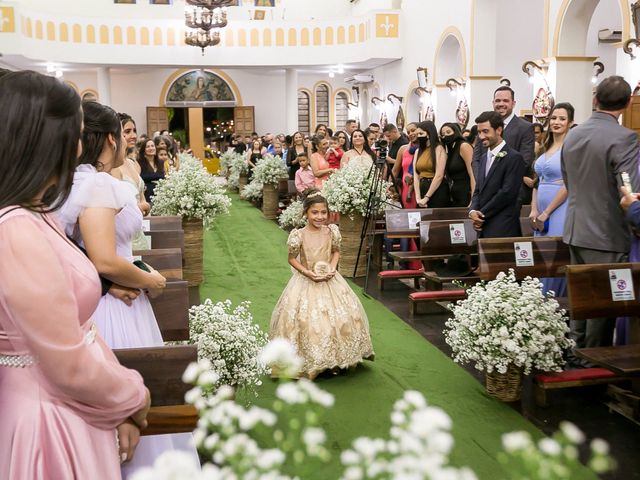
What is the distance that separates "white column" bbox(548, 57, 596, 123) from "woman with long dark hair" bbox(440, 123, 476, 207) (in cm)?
475

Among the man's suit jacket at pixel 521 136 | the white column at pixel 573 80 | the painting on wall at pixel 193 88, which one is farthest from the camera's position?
the painting on wall at pixel 193 88

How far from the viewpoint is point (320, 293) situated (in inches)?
206

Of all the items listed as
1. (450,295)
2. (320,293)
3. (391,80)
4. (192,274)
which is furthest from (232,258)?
(391,80)

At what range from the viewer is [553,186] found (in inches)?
228

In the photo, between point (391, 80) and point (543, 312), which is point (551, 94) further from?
point (391, 80)

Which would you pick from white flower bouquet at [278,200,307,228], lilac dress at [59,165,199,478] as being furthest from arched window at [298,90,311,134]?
lilac dress at [59,165,199,478]

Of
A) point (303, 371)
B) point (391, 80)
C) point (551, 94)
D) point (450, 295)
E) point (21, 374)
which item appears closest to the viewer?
point (21, 374)

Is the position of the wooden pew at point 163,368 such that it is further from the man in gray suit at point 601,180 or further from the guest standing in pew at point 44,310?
the man in gray suit at point 601,180

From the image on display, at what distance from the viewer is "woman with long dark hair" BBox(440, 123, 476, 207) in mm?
7910

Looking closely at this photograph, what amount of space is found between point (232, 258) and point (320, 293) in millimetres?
5360

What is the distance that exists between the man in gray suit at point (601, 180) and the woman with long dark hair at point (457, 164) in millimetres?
3051

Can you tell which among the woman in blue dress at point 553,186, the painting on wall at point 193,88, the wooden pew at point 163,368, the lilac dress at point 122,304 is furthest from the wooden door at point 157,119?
→ the wooden pew at point 163,368

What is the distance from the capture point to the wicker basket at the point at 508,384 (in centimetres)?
457

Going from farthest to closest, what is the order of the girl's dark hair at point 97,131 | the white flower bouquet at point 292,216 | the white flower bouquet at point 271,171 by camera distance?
1. the white flower bouquet at point 271,171
2. the white flower bouquet at point 292,216
3. the girl's dark hair at point 97,131
